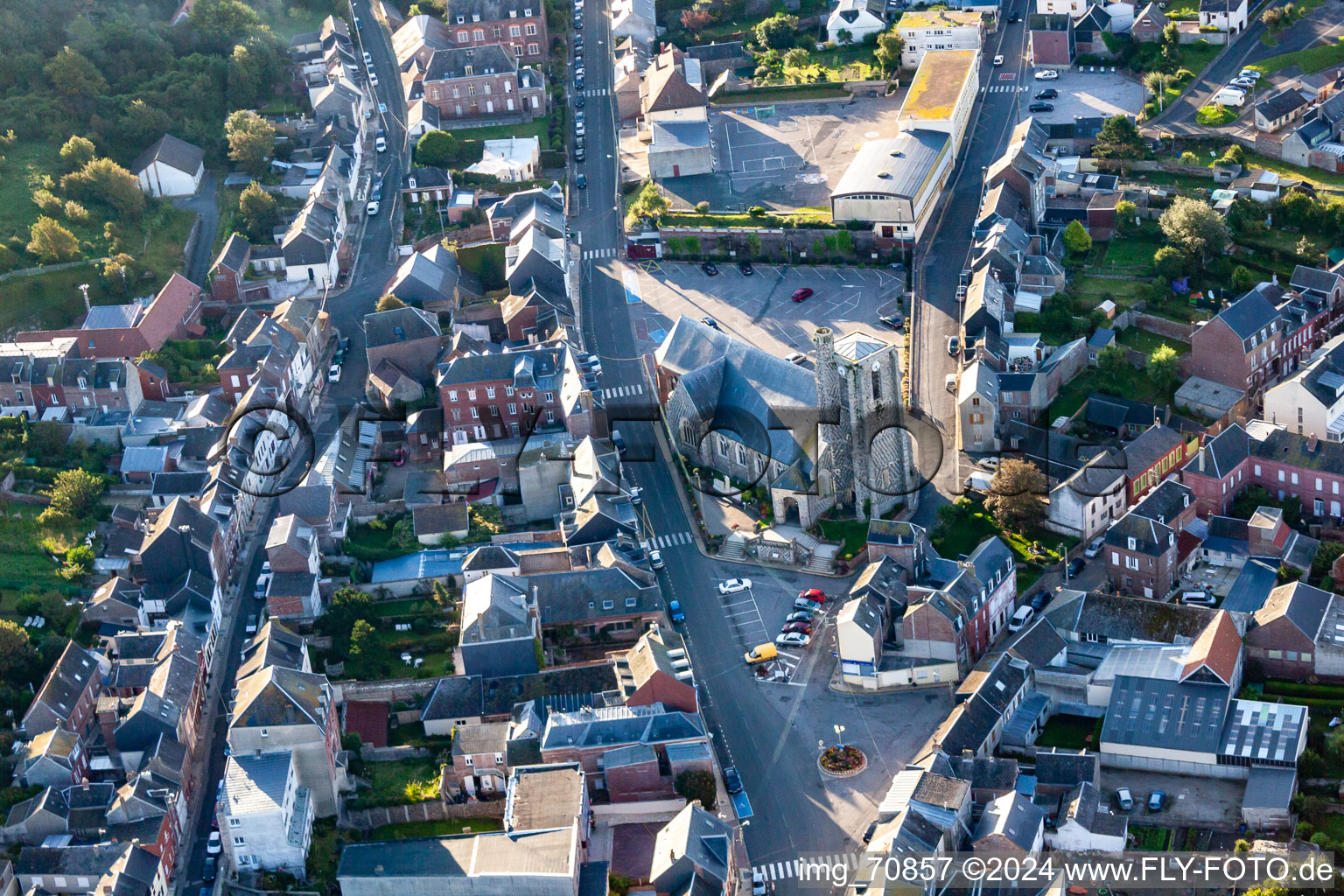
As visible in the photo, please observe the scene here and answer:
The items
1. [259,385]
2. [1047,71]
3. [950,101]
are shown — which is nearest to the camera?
[259,385]

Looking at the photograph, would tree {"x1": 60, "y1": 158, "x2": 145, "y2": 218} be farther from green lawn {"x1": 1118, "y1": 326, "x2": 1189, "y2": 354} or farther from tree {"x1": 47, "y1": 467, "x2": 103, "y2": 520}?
green lawn {"x1": 1118, "y1": 326, "x2": 1189, "y2": 354}

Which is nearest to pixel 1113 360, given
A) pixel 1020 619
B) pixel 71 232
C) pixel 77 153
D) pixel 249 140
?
pixel 1020 619

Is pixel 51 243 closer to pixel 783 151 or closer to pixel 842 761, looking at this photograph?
pixel 783 151

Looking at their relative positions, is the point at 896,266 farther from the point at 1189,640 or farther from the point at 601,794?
the point at 601,794

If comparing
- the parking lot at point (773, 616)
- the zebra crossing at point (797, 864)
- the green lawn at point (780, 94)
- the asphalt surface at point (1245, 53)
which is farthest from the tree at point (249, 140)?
the zebra crossing at point (797, 864)

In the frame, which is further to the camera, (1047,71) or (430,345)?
(1047,71)

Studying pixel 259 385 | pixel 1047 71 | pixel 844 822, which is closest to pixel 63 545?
pixel 259 385
